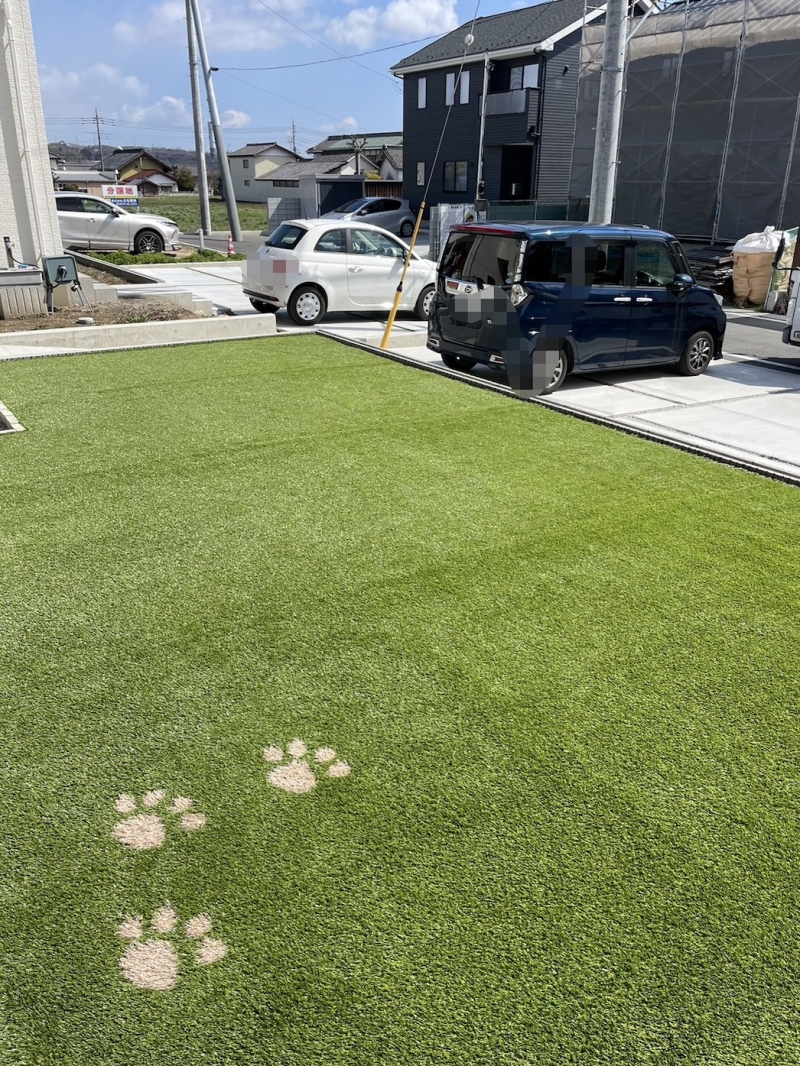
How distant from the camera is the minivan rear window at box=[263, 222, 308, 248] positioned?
13008mm

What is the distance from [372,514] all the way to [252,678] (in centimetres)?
213

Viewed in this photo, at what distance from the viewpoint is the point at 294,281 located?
13.1m

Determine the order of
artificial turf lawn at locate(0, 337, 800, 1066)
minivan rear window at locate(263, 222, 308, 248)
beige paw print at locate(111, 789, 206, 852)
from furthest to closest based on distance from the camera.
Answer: minivan rear window at locate(263, 222, 308, 248)
beige paw print at locate(111, 789, 206, 852)
artificial turf lawn at locate(0, 337, 800, 1066)

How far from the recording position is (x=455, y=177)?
3819 centimetres

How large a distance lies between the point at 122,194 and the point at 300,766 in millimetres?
35284

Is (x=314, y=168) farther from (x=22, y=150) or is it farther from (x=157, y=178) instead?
(x=22, y=150)

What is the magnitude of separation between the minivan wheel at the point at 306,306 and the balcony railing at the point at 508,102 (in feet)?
83.3

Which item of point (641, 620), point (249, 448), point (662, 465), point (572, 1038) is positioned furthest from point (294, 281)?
point (572, 1038)

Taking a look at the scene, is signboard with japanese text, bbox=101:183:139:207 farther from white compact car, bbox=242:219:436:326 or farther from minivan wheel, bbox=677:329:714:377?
minivan wheel, bbox=677:329:714:377

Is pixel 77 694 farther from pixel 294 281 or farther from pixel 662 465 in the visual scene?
pixel 294 281

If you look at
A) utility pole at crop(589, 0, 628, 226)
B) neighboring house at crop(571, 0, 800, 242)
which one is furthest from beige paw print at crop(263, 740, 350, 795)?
neighboring house at crop(571, 0, 800, 242)

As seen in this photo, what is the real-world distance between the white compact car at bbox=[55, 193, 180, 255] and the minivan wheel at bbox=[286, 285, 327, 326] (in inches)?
488

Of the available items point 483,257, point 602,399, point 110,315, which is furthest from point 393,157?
point 602,399

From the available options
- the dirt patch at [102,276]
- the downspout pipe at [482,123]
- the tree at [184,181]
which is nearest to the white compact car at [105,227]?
the dirt patch at [102,276]
